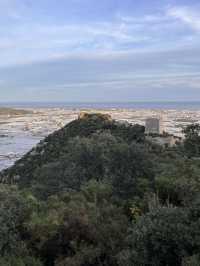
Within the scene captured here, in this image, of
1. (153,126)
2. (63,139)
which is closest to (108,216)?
(153,126)

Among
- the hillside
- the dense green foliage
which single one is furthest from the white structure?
the dense green foliage

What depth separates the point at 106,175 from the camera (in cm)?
1883

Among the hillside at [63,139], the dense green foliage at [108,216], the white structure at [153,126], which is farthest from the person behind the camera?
the white structure at [153,126]

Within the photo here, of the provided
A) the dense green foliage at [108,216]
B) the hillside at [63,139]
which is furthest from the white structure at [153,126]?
the dense green foliage at [108,216]

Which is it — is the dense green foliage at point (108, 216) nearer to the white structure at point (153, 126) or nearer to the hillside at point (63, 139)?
the hillside at point (63, 139)

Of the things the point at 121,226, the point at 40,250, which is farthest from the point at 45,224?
the point at 121,226

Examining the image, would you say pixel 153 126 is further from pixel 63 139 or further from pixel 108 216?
pixel 108 216

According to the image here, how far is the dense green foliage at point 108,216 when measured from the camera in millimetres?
9891

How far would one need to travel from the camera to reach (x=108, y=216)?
13.4 meters

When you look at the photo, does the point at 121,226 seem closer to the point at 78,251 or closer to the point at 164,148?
the point at 78,251

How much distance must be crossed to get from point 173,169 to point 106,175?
2.76 metres

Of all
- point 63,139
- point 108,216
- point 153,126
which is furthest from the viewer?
point 63,139

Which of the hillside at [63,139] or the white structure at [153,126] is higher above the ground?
the white structure at [153,126]

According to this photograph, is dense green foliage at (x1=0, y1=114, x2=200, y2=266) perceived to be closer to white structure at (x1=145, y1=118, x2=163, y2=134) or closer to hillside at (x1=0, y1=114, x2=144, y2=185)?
hillside at (x1=0, y1=114, x2=144, y2=185)
